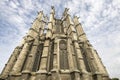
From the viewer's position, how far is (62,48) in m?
19.4

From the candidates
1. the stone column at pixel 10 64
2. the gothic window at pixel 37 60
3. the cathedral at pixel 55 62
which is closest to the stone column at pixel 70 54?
the cathedral at pixel 55 62

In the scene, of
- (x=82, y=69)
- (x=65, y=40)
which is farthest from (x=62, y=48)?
(x=82, y=69)

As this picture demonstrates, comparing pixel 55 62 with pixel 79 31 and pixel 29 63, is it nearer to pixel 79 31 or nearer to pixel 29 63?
pixel 29 63

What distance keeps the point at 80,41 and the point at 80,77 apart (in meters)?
7.55

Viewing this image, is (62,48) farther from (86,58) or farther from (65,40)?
(86,58)

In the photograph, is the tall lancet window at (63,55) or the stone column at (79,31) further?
the stone column at (79,31)

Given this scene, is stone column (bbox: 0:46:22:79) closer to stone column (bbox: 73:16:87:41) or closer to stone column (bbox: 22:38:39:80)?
stone column (bbox: 22:38:39:80)

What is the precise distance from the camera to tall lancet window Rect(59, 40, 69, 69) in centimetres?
1726

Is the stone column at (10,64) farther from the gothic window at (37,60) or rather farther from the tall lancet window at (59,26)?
the tall lancet window at (59,26)

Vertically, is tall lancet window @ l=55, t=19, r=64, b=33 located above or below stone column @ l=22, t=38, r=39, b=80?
above

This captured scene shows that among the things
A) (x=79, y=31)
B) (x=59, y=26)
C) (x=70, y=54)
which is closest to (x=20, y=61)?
(x=70, y=54)

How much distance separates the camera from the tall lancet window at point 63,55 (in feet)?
56.6

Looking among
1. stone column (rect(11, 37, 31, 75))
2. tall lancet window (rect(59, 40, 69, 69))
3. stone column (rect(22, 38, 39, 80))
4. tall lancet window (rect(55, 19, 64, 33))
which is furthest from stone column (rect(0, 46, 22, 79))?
tall lancet window (rect(55, 19, 64, 33))

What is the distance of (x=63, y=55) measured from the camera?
18562 mm
